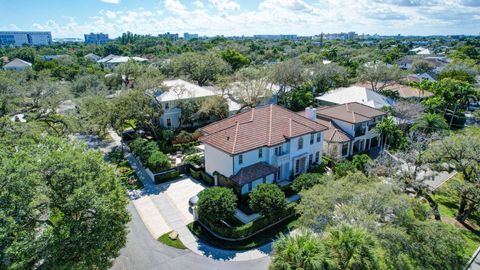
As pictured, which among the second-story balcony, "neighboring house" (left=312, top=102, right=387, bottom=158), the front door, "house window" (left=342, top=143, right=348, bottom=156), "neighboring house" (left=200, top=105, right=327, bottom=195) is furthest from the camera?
the second-story balcony

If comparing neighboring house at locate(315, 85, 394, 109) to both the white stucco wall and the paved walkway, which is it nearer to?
the white stucco wall

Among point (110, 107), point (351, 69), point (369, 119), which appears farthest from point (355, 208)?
point (351, 69)

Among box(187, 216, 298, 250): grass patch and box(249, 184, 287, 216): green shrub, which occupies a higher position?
box(249, 184, 287, 216): green shrub

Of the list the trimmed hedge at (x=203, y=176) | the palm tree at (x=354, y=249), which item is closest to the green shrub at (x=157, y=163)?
the trimmed hedge at (x=203, y=176)

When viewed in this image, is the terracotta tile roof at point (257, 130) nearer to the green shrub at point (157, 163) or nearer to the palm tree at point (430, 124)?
the green shrub at point (157, 163)

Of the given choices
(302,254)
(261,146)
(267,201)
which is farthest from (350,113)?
(302,254)

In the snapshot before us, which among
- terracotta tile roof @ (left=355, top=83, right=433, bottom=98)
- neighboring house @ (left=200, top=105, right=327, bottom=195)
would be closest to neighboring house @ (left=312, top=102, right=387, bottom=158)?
neighboring house @ (left=200, top=105, right=327, bottom=195)

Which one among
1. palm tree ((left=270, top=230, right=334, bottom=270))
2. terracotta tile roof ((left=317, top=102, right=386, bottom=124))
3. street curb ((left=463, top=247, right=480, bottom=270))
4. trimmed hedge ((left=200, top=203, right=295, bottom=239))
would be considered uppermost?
terracotta tile roof ((left=317, top=102, right=386, bottom=124))
